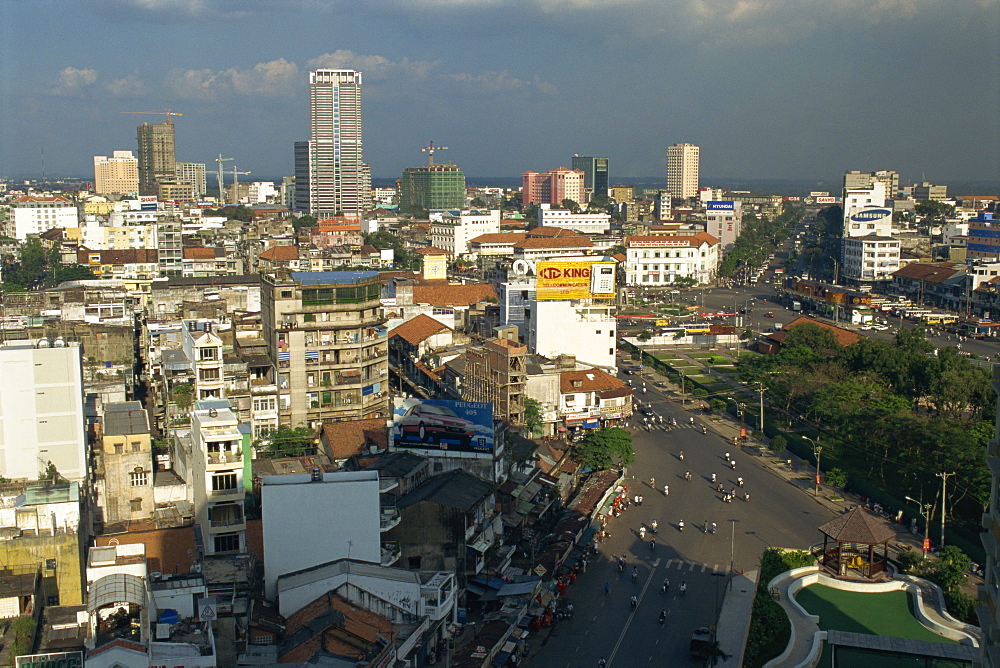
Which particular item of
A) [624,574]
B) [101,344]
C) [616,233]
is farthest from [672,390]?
[616,233]

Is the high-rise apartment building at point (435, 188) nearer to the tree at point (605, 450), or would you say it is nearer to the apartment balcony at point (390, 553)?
the tree at point (605, 450)

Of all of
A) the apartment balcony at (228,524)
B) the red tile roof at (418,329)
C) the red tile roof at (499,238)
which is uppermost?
the red tile roof at (499,238)

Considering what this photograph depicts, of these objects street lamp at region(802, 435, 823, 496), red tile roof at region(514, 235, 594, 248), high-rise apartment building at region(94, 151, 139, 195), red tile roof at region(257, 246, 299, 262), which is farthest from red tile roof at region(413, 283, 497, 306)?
high-rise apartment building at region(94, 151, 139, 195)

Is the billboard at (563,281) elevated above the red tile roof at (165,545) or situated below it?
above

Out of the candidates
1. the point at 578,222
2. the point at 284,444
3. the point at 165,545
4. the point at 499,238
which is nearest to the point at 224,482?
the point at 165,545

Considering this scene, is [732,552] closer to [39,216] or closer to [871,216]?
[871,216]

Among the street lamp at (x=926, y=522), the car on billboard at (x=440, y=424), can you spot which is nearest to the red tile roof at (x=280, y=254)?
the car on billboard at (x=440, y=424)

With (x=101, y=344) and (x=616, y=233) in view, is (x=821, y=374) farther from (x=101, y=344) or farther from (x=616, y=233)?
(x=616, y=233)
